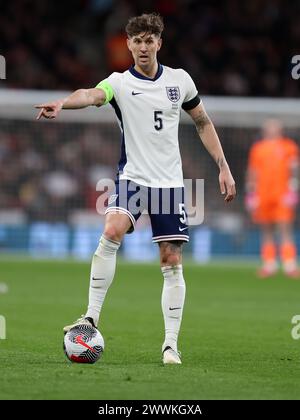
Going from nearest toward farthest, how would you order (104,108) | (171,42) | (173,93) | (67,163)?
(173,93) < (104,108) < (67,163) < (171,42)

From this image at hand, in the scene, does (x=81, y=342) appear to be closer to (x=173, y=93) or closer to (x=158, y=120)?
(x=158, y=120)

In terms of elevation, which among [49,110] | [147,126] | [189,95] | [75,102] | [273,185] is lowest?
[49,110]

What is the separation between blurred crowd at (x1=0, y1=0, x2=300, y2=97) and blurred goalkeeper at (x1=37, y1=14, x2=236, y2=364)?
15817 mm

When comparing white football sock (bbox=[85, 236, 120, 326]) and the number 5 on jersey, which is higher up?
the number 5 on jersey

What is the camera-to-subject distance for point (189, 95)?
7.80m

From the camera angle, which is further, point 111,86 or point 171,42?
point 171,42

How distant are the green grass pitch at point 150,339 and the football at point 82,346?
0.27ft

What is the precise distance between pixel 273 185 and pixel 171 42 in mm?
7235

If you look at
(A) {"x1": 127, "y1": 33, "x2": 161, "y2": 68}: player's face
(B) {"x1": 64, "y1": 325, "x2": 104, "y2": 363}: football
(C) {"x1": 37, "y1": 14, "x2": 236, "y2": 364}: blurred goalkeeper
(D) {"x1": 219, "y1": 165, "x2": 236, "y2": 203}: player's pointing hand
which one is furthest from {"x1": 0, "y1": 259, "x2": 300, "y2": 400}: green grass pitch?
(A) {"x1": 127, "y1": 33, "x2": 161, "y2": 68}: player's face

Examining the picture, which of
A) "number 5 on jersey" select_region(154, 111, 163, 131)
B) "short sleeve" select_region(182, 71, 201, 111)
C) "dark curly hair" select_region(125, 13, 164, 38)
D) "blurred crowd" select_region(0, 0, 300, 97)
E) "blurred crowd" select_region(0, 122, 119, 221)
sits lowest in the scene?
"number 5 on jersey" select_region(154, 111, 163, 131)

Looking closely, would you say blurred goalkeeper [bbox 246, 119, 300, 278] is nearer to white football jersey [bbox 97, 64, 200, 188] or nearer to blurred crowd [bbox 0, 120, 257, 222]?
blurred crowd [bbox 0, 120, 257, 222]

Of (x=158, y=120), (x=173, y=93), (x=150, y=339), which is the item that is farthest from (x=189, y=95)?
(x=150, y=339)

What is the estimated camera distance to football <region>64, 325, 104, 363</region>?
283 inches

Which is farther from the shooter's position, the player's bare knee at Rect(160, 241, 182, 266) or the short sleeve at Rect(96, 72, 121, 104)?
the player's bare knee at Rect(160, 241, 182, 266)
